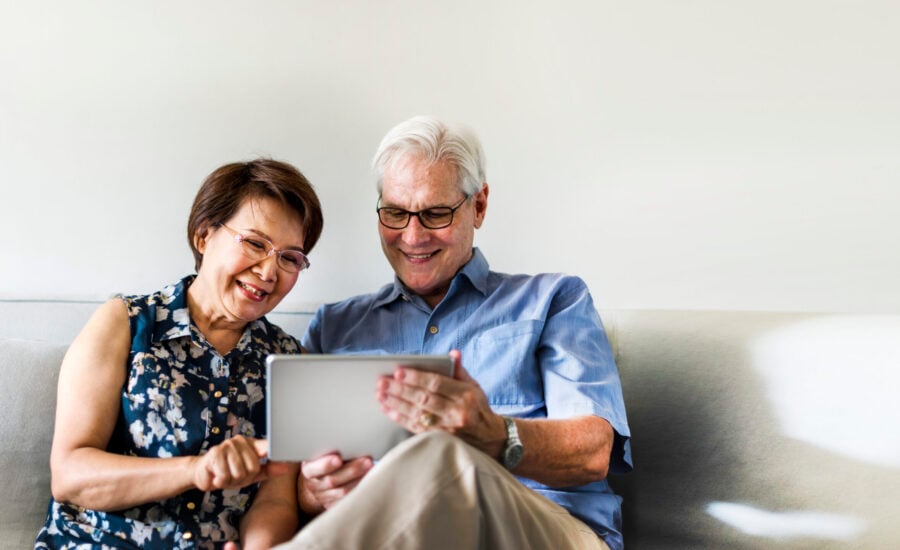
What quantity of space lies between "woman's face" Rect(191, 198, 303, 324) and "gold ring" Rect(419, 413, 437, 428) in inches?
19.1

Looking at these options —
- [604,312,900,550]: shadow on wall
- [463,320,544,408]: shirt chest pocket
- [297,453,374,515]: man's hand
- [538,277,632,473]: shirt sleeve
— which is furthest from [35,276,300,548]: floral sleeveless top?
[604,312,900,550]: shadow on wall

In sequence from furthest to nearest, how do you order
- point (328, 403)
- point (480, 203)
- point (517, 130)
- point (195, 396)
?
point (517, 130) → point (480, 203) → point (195, 396) → point (328, 403)

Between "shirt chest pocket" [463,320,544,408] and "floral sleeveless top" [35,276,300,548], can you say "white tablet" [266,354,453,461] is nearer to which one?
"floral sleeveless top" [35,276,300,548]

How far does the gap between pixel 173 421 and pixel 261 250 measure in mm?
353

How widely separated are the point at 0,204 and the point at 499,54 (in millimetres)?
1326

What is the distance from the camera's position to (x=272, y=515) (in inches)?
60.6

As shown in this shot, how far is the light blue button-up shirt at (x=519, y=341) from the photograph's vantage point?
66.3 inches

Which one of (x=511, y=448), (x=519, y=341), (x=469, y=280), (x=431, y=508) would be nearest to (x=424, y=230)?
(x=469, y=280)

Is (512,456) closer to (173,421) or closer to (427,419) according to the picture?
(427,419)

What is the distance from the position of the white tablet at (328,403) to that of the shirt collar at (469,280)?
2.00 feet

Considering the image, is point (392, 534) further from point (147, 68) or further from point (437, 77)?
point (147, 68)

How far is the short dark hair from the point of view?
5.39 ft

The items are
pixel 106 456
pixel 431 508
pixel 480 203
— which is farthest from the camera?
pixel 480 203

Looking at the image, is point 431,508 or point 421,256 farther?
point 421,256
